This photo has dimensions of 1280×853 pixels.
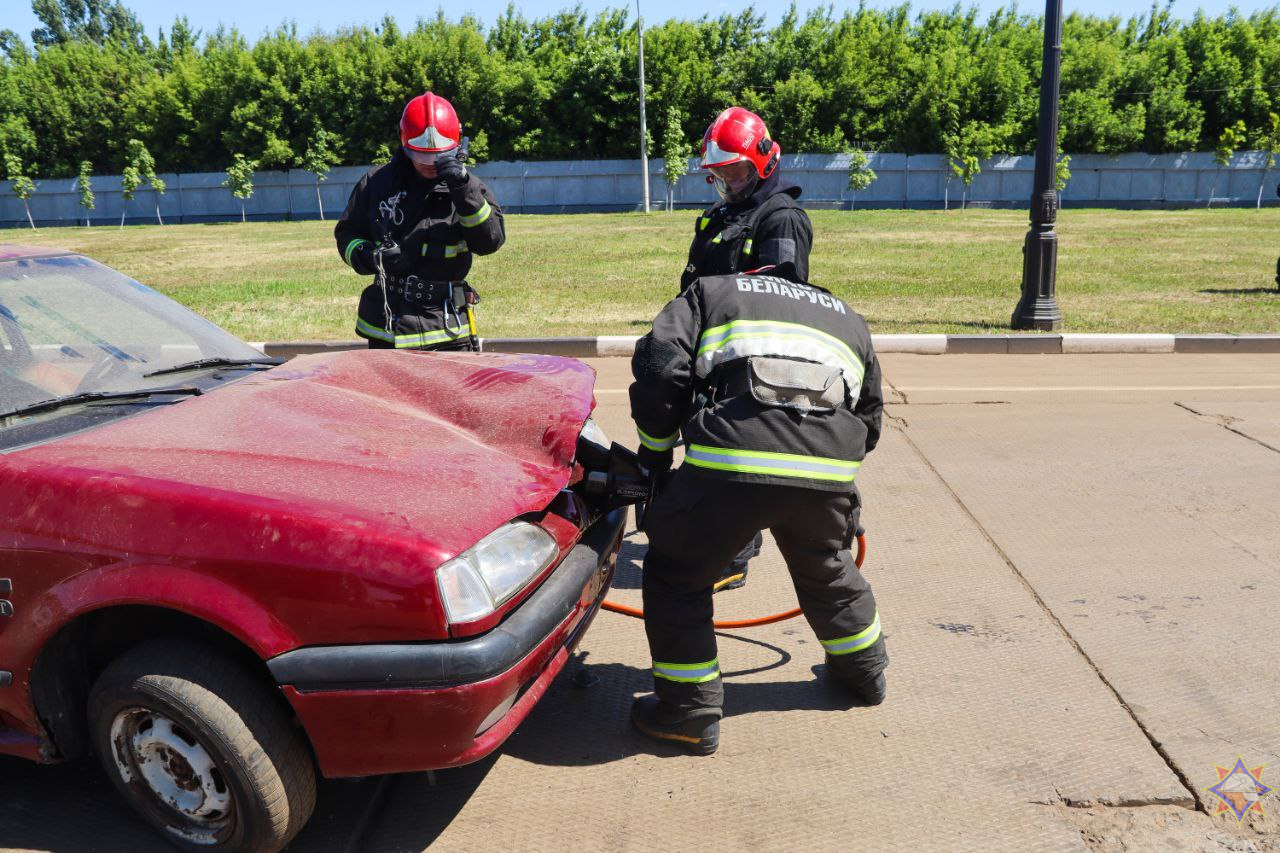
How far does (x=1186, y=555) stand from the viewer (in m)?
4.76

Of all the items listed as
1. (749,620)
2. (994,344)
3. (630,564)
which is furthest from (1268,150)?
(749,620)

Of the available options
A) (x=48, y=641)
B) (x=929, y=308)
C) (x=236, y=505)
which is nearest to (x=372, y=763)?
(x=236, y=505)

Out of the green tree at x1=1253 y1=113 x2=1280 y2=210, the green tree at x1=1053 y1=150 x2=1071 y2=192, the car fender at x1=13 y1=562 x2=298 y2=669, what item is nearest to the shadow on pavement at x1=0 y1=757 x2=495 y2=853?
the car fender at x1=13 y1=562 x2=298 y2=669

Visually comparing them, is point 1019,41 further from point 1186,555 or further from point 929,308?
point 1186,555

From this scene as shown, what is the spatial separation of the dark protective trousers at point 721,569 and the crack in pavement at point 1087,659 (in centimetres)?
84

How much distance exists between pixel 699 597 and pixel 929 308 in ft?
33.2

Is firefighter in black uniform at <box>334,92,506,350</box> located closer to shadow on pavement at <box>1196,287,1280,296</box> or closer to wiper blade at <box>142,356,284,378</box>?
wiper blade at <box>142,356,284,378</box>

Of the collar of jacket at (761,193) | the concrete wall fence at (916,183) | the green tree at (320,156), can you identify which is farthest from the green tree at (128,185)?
the collar of jacket at (761,193)

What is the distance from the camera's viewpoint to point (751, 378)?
2.95 meters

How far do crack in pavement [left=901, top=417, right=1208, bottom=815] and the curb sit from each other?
4.31 metres

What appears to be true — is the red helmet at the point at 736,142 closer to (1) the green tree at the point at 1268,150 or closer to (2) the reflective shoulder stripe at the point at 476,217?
(2) the reflective shoulder stripe at the point at 476,217

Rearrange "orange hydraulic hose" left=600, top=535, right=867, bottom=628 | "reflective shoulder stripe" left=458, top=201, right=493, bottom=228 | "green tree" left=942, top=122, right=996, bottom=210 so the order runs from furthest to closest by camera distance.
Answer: "green tree" left=942, top=122, right=996, bottom=210
"reflective shoulder stripe" left=458, top=201, right=493, bottom=228
"orange hydraulic hose" left=600, top=535, right=867, bottom=628

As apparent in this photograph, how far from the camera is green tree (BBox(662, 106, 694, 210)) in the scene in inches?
1596

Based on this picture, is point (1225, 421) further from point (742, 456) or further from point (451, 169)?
point (742, 456)
